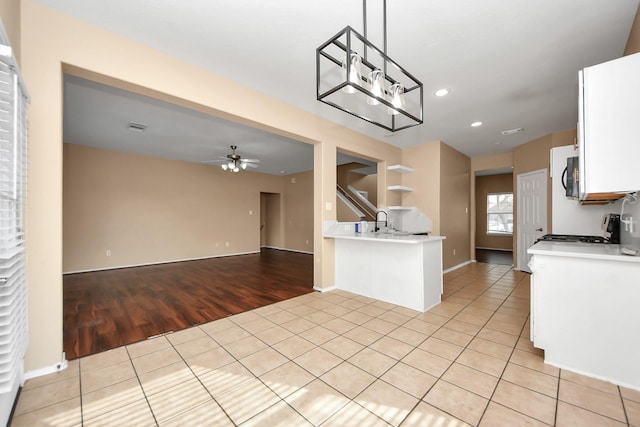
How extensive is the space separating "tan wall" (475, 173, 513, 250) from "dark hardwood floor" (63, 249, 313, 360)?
7153 mm

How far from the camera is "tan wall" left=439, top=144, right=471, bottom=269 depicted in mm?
5242

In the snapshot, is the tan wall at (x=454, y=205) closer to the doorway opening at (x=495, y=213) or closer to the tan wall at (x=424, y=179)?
the tan wall at (x=424, y=179)

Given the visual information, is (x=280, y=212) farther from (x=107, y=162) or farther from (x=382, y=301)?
(x=382, y=301)

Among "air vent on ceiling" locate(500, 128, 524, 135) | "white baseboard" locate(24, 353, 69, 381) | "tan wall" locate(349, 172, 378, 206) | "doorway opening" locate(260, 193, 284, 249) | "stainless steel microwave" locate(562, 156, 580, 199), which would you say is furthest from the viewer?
"doorway opening" locate(260, 193, 284, 249)

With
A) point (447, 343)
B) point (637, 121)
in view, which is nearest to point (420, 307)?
point (447, 343)

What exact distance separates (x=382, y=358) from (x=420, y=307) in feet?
4.12

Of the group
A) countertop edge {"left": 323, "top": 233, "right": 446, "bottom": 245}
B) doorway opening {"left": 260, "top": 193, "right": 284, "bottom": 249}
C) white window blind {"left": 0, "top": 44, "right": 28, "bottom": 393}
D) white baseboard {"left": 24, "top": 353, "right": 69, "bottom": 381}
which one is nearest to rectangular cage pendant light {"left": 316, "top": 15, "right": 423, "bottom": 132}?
countertop edge {"left": 323, "top": 233, "right": 446, "bottom": 245}

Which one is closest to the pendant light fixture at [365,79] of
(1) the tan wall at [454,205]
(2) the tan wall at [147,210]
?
(1) the tan wall at [454,205]

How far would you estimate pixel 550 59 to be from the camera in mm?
2523

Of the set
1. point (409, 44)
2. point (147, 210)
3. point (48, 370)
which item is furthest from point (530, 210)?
point (147, 210)

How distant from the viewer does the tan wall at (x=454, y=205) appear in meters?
5.24

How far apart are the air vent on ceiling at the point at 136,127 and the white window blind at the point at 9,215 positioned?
2.98 metres

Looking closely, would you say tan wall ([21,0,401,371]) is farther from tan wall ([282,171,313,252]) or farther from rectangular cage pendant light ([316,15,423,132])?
tan wall ([282,171,313,252])

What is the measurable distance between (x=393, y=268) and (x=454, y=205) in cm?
325
